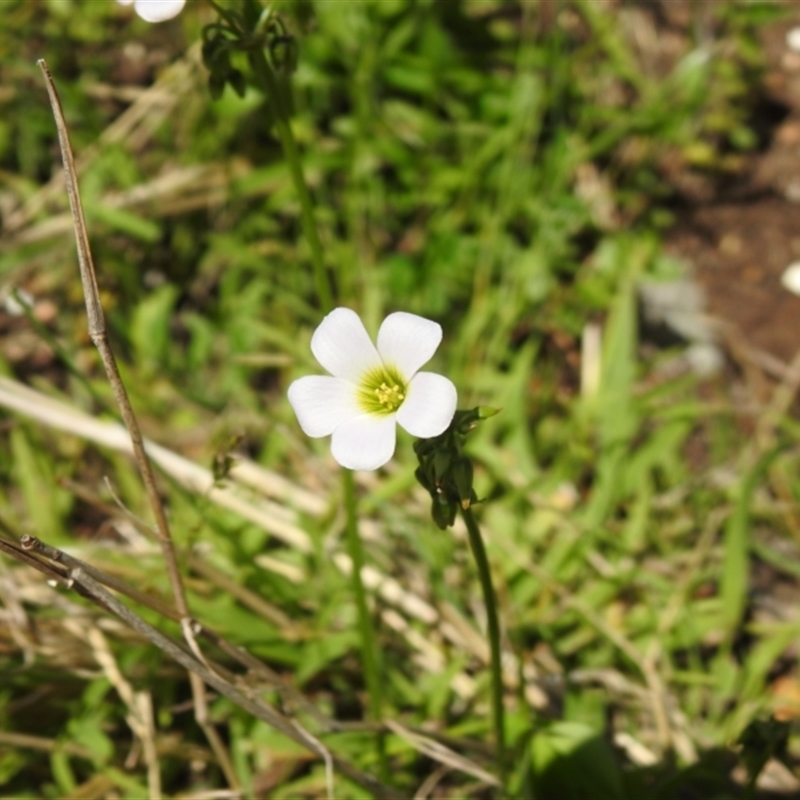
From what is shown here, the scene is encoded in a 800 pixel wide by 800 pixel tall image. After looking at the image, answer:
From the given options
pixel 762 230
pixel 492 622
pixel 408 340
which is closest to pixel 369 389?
pixel 408 340

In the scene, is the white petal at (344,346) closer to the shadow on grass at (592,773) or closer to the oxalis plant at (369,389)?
the oxalis plant at (369,389)

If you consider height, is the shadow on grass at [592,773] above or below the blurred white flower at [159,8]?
below

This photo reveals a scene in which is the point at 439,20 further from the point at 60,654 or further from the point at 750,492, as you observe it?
the point at 60,654

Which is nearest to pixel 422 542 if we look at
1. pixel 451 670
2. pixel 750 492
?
pixel 451 670

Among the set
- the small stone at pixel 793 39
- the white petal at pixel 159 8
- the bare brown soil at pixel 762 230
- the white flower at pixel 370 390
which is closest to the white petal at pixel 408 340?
the white flower at pixel 370 390

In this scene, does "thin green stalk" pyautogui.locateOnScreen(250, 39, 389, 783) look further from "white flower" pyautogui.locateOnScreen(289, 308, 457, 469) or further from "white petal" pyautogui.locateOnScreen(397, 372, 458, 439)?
"white petal" pyautogui.locateOnScreen(397, 372, 458, 439)

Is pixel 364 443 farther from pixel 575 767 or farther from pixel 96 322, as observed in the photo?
pixel 575 767

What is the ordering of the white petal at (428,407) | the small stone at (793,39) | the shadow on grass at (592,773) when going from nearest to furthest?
1. the white petal at (428,407)
2. the shadow on grass at (592,773)
3. the small stone at (793,39)
